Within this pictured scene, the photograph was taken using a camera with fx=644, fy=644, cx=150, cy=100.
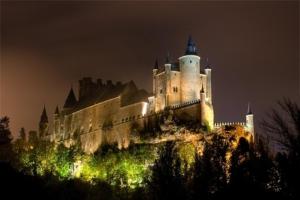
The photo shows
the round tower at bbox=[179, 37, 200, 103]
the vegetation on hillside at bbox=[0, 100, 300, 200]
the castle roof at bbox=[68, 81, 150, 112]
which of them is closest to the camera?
the vegetation on hillside at bbox=[0, 100, 300, 200]

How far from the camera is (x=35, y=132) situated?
12431 cm

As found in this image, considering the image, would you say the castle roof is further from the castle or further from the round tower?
the round tower

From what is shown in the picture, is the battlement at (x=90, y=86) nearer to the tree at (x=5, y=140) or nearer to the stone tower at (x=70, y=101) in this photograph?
the stone tower at (x=70, y=101)

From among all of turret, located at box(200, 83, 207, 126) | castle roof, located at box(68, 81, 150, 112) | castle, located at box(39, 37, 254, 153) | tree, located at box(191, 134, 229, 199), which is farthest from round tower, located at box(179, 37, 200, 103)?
tree, located at box(191, 134, 229, 199)

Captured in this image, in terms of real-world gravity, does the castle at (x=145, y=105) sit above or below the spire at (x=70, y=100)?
below

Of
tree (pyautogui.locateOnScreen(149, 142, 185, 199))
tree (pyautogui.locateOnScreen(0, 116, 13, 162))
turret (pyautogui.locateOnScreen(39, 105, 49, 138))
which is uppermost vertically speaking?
turret (pyautogui.locateOnScreen(39, 105, 49, 138))

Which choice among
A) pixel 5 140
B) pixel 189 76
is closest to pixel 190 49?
pixel 189 76

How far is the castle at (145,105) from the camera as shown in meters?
82.2

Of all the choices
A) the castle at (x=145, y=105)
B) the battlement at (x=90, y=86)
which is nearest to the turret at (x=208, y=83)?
the castle at (x=145, y=105)

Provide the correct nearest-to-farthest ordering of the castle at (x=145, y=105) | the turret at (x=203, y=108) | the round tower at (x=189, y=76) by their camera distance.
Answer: the turret at (x=203, y=108) < the castle at (x=145, y=105) < the round tower at (x=189, y=76)

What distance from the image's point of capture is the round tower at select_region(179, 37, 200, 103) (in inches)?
3354

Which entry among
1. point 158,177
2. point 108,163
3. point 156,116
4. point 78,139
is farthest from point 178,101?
point 158,177

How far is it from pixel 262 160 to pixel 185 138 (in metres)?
42.5

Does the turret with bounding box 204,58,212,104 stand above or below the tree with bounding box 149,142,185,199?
above
